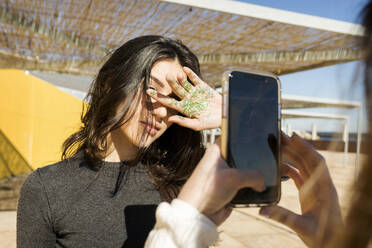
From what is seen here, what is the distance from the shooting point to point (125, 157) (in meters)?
1.52

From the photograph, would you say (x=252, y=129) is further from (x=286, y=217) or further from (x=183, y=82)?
(x=183, y=82)

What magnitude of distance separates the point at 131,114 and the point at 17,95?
7692mm

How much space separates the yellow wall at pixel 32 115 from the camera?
767 centimetres

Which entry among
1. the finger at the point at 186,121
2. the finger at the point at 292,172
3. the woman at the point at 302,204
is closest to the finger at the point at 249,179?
the woman at the point at 302,204

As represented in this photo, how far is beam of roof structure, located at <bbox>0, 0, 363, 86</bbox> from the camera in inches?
143

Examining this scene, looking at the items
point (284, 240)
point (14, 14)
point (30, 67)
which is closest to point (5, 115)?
point (30, 67)

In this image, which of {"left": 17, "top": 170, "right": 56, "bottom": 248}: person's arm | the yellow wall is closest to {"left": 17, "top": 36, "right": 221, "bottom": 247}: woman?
{"left": 17, "top": 170, "right": 56, "bottom": 248}: person's arm

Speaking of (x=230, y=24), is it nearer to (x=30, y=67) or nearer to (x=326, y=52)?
(x=326, y=52)

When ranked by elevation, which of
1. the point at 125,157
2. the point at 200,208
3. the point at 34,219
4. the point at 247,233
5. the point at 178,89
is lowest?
the point at 247,233

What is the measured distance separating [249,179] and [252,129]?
143 millimetres

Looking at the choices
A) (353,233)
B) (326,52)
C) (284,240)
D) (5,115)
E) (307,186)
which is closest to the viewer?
(353,233)

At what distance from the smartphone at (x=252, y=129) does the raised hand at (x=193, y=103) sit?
566 mm

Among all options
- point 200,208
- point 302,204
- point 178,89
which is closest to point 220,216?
point 200,208

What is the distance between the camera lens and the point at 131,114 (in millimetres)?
1478
